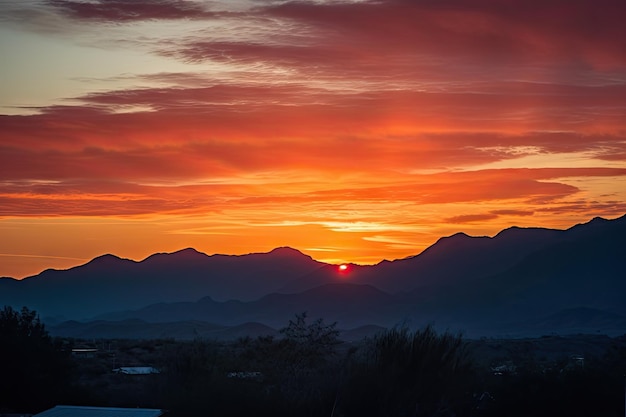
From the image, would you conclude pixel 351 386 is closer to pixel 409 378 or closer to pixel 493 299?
pixel 409 378

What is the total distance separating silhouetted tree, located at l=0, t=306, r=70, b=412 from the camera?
85.8ft

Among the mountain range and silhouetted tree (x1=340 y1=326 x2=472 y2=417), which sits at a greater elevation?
the mountain range

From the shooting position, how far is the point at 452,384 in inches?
1097

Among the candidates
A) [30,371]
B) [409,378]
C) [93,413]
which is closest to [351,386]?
Answer: [409,378]

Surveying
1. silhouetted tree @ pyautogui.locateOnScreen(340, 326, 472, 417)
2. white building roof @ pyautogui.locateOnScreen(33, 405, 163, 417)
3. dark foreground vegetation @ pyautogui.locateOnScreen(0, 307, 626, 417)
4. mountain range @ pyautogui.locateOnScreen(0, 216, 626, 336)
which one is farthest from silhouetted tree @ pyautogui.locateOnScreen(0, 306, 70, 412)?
mountain range @ pyautogui.locateOnScreen(0, 216, 626, 336)

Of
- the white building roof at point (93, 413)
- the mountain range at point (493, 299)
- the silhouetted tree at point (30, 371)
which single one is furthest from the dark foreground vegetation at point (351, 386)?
the mountain range at point (493, 299)

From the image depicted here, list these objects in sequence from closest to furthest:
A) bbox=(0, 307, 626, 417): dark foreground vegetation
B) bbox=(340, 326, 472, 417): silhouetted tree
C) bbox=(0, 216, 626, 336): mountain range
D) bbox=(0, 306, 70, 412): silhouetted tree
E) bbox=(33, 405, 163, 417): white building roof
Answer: bbox=(33, 405, 163, 417): white building roof, bbox=(0, 306, 70, 412): silhouetted tree, bbox=(0, 307, 626, 417): dark foreground vegetation, bbox=(340, 326, 472, 417): silhouetted tree, bbox=(0, 216, 626, 336): mountain range

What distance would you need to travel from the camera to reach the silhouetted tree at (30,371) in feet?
85.8

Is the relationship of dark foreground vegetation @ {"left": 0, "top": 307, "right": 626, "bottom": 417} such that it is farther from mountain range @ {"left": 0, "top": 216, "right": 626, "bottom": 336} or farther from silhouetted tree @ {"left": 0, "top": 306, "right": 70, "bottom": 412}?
mountain range @ {"left": 0, "top": 216, "right": 626, "bottom": 336}

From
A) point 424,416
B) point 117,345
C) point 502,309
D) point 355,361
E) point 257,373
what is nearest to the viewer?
point 424,416

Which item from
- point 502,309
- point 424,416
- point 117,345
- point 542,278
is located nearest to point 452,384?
point 424,416

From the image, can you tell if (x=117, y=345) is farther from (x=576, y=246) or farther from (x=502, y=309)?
(x=576, y=246)

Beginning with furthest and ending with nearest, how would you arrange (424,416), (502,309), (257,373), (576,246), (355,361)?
1. (576,246)
2. (502,309)
3. (257,373)
4. (355,361)
5. (424,416)

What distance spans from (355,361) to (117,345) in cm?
2859
